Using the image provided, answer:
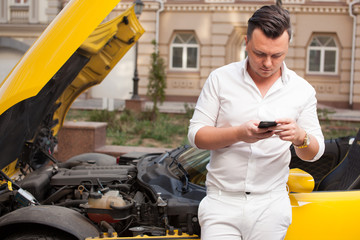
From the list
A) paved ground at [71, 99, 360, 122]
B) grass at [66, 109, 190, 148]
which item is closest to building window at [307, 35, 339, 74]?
paved ground at [71, 99, 360, 122]

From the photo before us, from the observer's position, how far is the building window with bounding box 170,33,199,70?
21.1 meters

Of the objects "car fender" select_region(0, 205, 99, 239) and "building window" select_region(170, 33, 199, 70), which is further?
"building window" select_region(170, 33, 199, 70)

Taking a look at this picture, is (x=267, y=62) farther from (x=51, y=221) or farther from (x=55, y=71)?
(x=51, y=221)

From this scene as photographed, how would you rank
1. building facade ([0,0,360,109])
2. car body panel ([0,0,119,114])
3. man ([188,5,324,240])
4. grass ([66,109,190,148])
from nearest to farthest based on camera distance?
man ([188,5,324,240]) < car body panel ([0,0,119,114]) < grass ([66,109,190,148]) < building facade ([0,0,360,109])

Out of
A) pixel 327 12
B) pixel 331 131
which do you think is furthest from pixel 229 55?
pixel 331 131

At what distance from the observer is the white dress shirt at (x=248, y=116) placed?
2.17 meters

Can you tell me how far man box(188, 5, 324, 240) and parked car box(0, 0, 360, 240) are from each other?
1.42 feet

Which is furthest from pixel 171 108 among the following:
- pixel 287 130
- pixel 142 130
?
pixel 287 130

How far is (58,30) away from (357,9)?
19.5 meters

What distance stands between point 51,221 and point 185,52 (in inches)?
747

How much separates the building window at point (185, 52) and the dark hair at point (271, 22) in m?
19.2

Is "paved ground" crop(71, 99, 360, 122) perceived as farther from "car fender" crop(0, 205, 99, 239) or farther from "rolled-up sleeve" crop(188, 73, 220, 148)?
"rolled-up sleeve" crop(188, 73, 220, 148)

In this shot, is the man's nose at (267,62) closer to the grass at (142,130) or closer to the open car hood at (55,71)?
the open car hood at (55,71)

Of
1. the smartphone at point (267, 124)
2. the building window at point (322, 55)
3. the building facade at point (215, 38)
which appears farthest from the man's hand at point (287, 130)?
the building window at point (322, 55)
